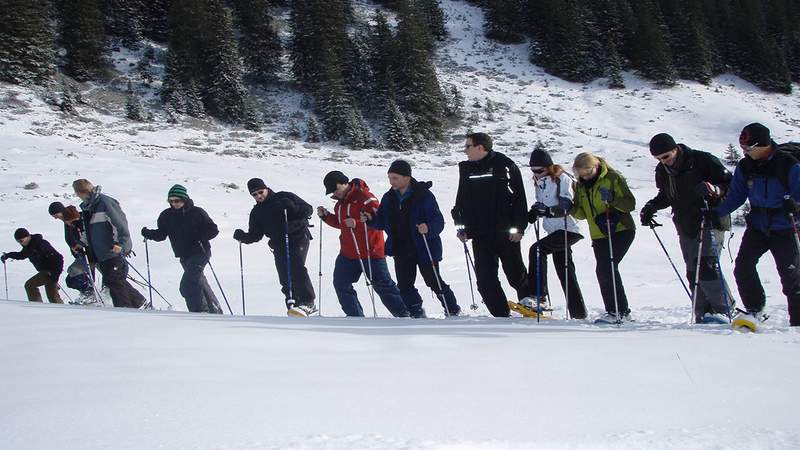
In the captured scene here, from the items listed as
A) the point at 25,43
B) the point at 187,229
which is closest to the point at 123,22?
the point at 25,43

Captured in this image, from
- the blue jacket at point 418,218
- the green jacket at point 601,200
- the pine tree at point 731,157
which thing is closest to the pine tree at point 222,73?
the pine tree at point 731,157

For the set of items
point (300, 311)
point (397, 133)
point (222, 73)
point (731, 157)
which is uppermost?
point (222, 73)

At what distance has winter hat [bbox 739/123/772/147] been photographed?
396cm

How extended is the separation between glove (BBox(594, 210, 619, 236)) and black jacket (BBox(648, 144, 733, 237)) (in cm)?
48

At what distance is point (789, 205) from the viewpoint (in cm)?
384

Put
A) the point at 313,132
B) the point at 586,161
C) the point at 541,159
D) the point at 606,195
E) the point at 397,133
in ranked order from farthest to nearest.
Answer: the point at 397,133
the point at 313,132
the point at 541,159
the point at 586,161
the point at 606,195

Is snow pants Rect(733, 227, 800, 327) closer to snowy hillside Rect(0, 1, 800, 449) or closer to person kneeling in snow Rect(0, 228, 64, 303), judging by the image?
snowy hillside Rect(0, 1, 800, 449)

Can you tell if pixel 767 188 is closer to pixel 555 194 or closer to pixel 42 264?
pixel 555 194

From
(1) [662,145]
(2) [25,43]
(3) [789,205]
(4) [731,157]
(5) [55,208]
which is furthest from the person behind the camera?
(2) [25,43]

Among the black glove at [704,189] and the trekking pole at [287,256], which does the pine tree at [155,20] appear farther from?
the black glove at [704,189]

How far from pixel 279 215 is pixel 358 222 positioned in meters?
1.14

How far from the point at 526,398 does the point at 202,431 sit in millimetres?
1171

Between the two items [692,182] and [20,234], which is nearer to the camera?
[692,182]

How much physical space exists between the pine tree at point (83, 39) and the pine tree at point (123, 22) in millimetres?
3292
